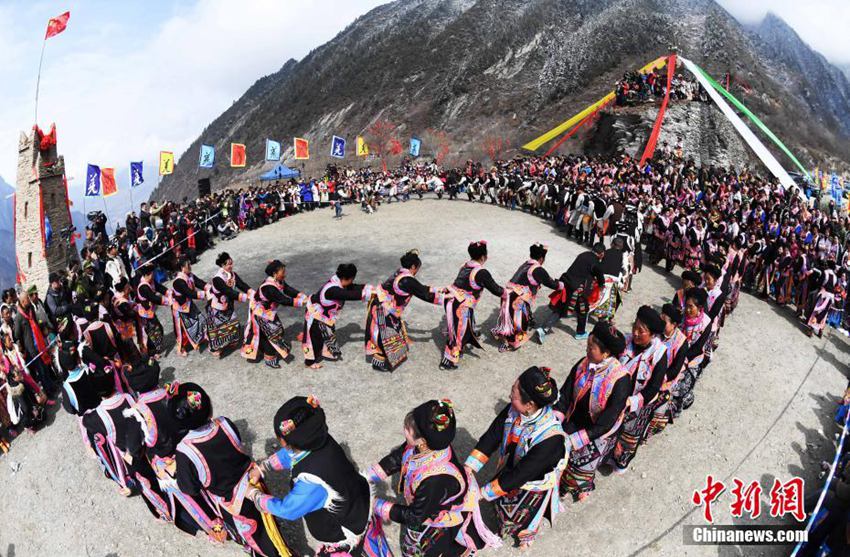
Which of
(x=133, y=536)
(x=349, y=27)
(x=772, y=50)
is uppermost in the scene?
(x=349, y=27)

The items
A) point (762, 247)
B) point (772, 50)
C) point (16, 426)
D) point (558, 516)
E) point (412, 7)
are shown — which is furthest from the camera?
point (412, 7)

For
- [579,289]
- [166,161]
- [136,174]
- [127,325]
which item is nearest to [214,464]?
[127,325]

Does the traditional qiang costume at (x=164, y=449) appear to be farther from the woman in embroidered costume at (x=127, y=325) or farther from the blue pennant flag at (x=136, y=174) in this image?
the blue pennant flag at (x=136, y=174)

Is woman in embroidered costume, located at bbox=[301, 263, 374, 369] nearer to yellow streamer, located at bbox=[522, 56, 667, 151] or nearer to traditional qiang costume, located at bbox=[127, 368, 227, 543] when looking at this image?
A: traditional qiang costume, located at bbox=[127, 368, 227, 543]

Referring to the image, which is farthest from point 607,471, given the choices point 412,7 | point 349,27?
point 349,27

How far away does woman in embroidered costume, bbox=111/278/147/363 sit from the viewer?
21.8ft

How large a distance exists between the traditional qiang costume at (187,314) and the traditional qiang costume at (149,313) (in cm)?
22

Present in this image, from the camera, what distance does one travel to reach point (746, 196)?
14.1 meters

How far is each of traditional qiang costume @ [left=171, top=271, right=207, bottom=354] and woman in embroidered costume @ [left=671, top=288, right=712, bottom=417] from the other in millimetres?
6576

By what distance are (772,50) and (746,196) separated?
76978 millimetres

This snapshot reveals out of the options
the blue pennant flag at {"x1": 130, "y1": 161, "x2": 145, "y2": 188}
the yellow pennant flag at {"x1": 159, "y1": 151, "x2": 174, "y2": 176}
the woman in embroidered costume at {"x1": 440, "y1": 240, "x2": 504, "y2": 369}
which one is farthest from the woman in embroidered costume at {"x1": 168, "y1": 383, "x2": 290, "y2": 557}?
the yellow pennant flag at {"x1": 159, "y1": 151, "x2": 174, "y2": 176}

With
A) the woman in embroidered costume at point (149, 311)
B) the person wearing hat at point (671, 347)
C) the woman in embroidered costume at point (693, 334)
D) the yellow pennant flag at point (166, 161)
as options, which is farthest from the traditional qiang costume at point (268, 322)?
the yellow pennant flag at point (166, 161)

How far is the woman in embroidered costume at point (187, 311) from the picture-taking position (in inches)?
269

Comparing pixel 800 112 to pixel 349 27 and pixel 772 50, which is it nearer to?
pixel 772 50
